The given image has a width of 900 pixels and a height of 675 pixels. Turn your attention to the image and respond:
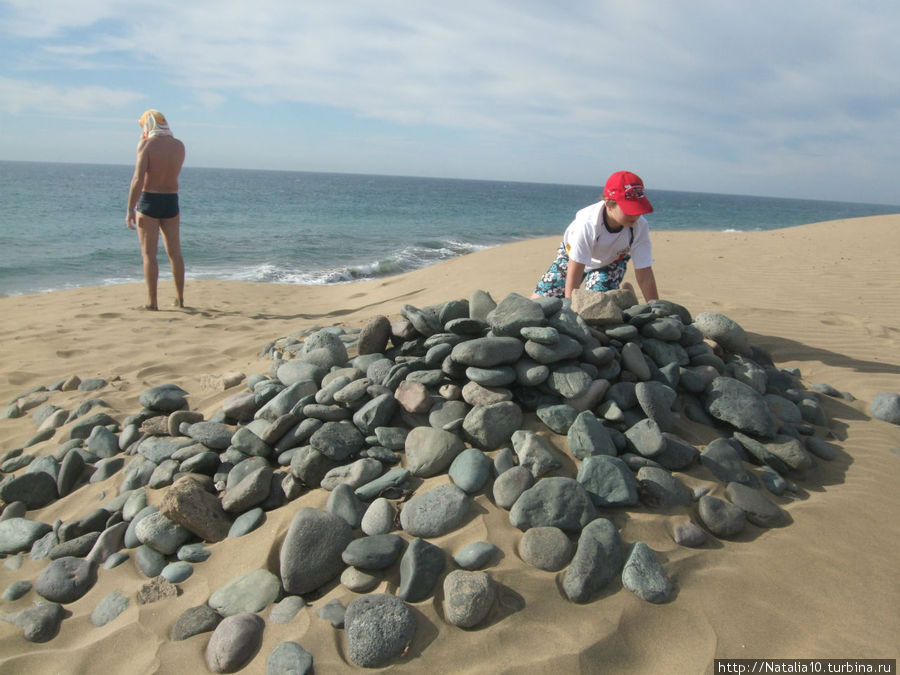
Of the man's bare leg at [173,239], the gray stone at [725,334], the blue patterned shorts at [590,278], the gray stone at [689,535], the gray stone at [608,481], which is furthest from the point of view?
the man's bare leg at [173,239]

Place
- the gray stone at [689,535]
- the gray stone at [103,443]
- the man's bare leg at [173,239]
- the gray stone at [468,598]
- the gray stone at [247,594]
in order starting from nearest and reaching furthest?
the gray stone at [468,598] → the gray stone at [247,594] → the gray stone at [689,535] → the gray stone at [103,443] → the man's bare leg at [173,239]

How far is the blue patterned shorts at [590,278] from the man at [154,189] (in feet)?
13.8

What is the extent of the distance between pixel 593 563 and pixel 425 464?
0.86 meters

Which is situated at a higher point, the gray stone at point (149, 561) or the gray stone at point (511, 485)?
the gray stone at point (511, 485)

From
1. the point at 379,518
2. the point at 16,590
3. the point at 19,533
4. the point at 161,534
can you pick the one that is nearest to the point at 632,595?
the point at 379,518

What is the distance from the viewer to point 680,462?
8.29 ft

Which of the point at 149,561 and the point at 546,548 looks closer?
the point at 546,548

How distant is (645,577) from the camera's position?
1961 mm

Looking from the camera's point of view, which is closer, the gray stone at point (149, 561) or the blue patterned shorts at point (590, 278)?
the gray stone at point (149, 561)

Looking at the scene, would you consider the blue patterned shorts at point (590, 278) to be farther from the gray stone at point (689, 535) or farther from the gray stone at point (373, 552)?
the gray stone at point (373, 552)

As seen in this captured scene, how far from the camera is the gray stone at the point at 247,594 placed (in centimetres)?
207

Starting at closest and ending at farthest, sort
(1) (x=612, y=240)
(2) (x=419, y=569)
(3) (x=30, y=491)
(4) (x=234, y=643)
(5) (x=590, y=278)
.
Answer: (4) (x=234, y=643), (2) (x=419, y=569), (3) (x=30, y=491), (1) (x=612, y=240), (5) (x=590, y=278)

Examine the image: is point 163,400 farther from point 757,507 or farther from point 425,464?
point 757,507

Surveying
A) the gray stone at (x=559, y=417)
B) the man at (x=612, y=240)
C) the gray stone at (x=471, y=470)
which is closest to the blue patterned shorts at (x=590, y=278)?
the man at (x=612, y=240)
